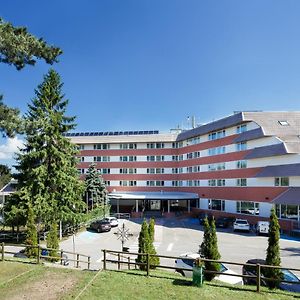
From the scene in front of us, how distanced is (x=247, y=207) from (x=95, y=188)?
2356 centimetres

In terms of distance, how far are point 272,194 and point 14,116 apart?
29.1 metres

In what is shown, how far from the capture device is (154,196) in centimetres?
5203

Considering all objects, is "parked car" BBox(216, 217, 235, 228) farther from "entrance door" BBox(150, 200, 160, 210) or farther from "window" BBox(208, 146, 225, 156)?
"entrance door" BBox(150, 200, 160, 210)

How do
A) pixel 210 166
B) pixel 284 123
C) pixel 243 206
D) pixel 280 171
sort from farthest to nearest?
1. pixel 210 166
2. pixel 243 206
3. pixel 284 123
4. pixel 280 171

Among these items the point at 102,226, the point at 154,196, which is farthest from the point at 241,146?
the point at 102,226

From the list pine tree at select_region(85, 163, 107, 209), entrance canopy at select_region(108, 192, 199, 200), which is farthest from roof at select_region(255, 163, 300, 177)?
pine tree at select_region(85, 163, 107, 209)

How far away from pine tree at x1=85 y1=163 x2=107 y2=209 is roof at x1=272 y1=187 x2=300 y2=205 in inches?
1069

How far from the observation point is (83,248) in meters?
28.3

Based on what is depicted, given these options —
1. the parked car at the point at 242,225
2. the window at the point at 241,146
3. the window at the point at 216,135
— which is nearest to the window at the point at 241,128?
the window at the point at 241,146

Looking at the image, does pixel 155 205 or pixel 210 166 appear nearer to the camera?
pixel 210 166

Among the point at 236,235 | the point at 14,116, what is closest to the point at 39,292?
the point at 14,116

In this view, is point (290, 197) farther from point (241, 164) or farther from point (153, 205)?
point (153, 205)

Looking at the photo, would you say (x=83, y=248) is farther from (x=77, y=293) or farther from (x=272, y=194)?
(x=272, y=194)

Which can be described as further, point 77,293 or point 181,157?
point 181,157
